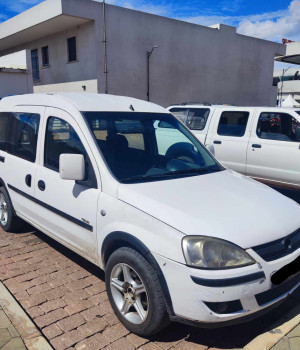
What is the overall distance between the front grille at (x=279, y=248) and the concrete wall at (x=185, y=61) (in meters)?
17.7

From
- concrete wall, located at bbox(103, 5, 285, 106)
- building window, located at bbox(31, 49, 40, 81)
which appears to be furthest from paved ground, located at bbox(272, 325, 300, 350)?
building window, located at bbox(31, 49, 40, 81)

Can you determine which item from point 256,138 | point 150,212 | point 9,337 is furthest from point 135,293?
point 256,138

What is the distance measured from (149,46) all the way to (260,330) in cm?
2005

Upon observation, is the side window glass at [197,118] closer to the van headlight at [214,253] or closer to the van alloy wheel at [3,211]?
the van alloy wheel at [3,211]

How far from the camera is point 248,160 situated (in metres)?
6.76

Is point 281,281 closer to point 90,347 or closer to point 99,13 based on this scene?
point 90,347

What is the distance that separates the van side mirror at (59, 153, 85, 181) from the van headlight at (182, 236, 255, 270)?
1.11 meters

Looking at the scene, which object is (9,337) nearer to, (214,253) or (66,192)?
(66,192)

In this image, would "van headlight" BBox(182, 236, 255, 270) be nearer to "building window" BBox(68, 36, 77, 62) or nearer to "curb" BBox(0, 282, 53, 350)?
"curb" BBox(0, 282, 53, 350)

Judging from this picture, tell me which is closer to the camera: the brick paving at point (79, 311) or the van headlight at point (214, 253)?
the van headlight at point (214, 253)

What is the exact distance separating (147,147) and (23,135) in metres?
1.54

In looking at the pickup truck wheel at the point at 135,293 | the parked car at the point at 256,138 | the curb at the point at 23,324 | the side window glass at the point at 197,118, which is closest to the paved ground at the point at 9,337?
the curb at the point at 23,324

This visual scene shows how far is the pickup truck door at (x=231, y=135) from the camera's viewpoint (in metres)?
6.82

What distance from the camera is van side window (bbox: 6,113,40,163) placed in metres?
3.81
